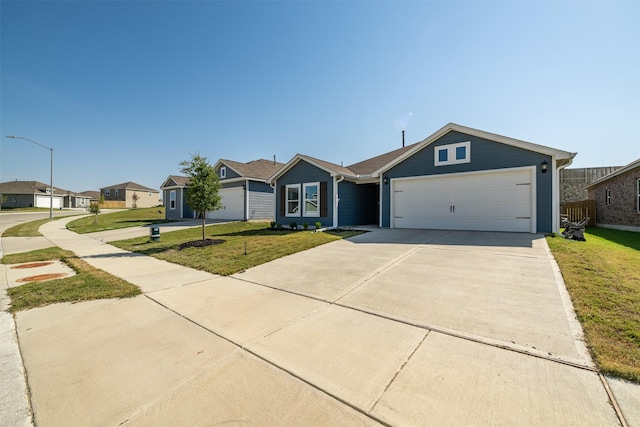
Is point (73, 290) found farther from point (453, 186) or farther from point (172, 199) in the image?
point (172, 199)

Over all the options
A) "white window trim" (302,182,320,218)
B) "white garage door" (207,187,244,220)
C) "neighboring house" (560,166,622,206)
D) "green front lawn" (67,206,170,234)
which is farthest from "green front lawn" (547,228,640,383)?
"green front lawn" (67,206,170,234)

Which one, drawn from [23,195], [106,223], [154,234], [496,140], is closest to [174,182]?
[106,223]

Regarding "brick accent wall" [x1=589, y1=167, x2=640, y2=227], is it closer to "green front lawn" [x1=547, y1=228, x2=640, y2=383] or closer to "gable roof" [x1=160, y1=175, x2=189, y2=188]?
"green front lawn" [x1=547, y1=228, x2=640, y2=383]

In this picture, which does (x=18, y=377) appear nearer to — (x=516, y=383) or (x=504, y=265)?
(x=516, y=383)

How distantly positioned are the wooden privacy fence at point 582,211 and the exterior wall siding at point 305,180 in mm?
15267

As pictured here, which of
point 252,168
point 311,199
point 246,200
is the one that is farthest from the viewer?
point 252,168

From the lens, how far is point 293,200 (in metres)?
15.3

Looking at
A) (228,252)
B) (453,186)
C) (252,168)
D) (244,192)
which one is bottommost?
(228,252)

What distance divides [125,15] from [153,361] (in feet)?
44.1

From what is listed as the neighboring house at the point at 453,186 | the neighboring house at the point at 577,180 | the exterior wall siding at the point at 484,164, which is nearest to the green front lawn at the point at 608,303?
the exterior wall siding at the point at 484,164

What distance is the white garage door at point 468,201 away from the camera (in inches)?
380

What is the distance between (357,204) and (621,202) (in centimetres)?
1340

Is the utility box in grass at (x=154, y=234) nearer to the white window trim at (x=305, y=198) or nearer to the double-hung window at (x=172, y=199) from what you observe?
the white window trim at (x=305, y=198)

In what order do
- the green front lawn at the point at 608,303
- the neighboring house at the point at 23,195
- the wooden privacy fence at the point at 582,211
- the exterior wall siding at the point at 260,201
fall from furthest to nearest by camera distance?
the neighboring house at the point at 23,195 < the exterior wall siding at the point at 260,201 < the wooden privacy fence at the point at 582,211 < the green front lawn at the point at 608,303
